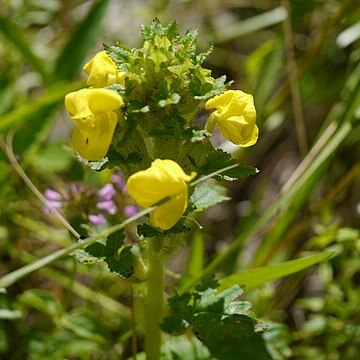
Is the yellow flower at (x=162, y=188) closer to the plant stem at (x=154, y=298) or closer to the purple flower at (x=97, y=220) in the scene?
the plant stem at (x=154, y=298)

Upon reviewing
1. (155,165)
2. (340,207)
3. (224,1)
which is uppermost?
(224,1)

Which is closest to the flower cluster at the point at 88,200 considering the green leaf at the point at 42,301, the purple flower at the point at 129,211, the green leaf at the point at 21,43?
the purple flower at the point at 129,211

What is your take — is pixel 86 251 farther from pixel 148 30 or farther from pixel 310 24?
pixel 310 24

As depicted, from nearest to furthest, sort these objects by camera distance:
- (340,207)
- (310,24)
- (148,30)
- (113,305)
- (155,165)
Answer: (155,165) → (148,30) → (113,305) → (340,207) → (310,24)

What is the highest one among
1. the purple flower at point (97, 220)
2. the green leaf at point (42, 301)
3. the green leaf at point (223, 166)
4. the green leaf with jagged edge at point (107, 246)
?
the purple flower at point (97, 220)

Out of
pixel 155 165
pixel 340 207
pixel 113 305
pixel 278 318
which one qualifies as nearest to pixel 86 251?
pixel 155 165

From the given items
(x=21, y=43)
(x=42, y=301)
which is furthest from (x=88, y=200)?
(x=21, y=43)

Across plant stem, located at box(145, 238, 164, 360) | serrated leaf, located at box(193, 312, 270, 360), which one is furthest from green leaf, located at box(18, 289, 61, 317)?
serrated leaf, located at box(193, 312, 270, 360)
